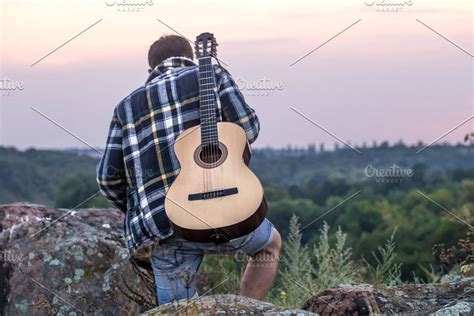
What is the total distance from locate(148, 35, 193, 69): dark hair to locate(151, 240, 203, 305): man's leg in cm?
98

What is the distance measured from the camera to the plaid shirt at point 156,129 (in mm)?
5223

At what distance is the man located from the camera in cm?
522

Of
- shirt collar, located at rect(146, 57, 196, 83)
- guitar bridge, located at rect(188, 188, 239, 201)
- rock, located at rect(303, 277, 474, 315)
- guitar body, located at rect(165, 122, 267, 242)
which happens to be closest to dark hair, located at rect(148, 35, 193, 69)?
shirt collar, located at rect(146, 57, 196, 83)

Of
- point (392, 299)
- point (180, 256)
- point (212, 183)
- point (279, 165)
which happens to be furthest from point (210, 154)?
point (279, 165)

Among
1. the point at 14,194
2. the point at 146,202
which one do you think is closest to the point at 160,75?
the point at 146,202

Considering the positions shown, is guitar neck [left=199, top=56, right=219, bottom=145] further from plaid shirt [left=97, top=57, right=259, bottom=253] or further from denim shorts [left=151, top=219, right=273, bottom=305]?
denim shorts [left=151, top=219, right=273, bottom=305]

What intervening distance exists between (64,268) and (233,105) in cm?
226

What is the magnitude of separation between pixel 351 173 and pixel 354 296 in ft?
205

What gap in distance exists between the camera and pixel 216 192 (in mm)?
5059

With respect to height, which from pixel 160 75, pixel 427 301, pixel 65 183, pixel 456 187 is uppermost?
pixel 160 75

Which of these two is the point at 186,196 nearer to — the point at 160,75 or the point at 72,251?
the point at 160,75

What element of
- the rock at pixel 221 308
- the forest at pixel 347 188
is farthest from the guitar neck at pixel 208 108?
the forest at pixel 347 188

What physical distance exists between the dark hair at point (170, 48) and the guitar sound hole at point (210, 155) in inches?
23.7

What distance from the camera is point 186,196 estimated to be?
507 cm
